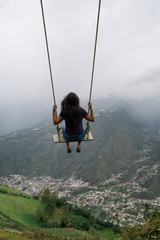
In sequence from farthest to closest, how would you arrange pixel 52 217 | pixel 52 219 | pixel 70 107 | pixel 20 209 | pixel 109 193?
pixel 109 193
pixel 20 209
pixel 52 217
pixel 52 219
pixel 70 107

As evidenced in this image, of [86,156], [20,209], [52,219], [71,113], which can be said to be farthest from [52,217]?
[86,156]

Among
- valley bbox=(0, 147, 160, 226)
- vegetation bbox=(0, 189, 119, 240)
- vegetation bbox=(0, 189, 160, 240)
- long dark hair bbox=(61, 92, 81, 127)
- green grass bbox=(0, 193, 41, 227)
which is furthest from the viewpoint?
valley bbox=(0, 147, 160, 226)

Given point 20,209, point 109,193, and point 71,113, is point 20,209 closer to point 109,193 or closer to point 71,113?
point 71,113

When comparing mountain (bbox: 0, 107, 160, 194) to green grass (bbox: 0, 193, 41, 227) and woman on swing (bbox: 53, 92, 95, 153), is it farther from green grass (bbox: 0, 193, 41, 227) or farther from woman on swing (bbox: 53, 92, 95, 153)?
woman on swing (bbox: 53, 92, 95, 153)

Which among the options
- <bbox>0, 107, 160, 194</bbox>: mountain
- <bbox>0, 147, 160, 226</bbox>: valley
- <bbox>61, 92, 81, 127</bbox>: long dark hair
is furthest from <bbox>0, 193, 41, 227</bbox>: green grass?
<bbox>0, 107, 160, 194</bbox>: mountain

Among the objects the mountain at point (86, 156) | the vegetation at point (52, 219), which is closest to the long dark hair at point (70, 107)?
the vegetation at point (52, 219)

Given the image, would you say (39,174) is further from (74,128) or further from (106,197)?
(74,128)

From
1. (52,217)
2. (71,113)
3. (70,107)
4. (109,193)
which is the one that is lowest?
(109,193)

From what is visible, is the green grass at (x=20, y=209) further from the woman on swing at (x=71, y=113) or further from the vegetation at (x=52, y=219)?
the woman on swing at (x=71, y=113)

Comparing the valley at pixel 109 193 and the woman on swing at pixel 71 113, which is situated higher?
the woman on swing at pixel 71 113

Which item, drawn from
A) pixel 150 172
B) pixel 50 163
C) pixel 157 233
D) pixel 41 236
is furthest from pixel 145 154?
pixel 157 233
